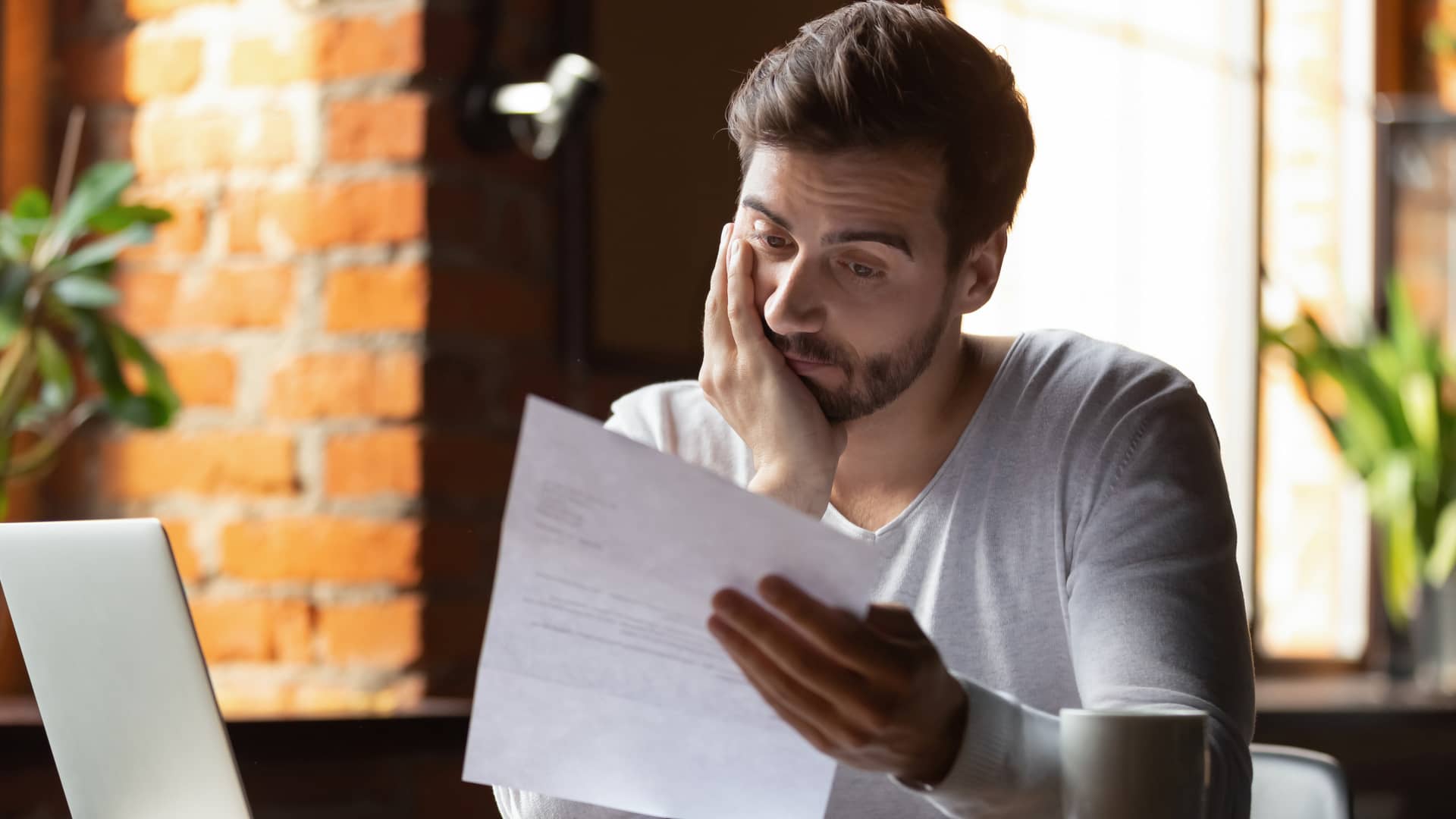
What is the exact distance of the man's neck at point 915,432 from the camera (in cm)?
138

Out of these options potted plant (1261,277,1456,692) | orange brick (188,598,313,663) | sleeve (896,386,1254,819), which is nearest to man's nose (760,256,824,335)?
sleeve (896,386,1254,819)

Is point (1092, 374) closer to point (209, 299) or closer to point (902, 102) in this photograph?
point (902, 102)

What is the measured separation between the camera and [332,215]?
67.6 inches

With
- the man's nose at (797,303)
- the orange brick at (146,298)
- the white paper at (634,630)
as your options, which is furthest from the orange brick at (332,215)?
the white paper at (634,630)

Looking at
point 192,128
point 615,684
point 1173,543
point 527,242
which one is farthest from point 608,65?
point 615,684

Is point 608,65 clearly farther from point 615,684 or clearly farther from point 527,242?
point 615,684

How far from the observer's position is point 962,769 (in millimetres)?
885

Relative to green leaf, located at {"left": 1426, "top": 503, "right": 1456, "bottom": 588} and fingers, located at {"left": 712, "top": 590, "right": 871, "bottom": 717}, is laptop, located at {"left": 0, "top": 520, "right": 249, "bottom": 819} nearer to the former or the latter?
fingers, located at {"left": 712, "top": 590, "right": 871, "bottom": 717}

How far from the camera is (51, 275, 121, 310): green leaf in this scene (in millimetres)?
1432

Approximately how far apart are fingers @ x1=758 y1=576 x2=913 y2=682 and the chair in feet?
1.63

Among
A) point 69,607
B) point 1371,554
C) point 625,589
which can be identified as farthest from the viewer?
point 1371,554

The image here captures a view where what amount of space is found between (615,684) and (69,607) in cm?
35

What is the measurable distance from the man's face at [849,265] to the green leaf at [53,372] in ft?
2.17

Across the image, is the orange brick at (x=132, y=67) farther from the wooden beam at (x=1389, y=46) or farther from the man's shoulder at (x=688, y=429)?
the wooden beam at (x=1389, y=46)
